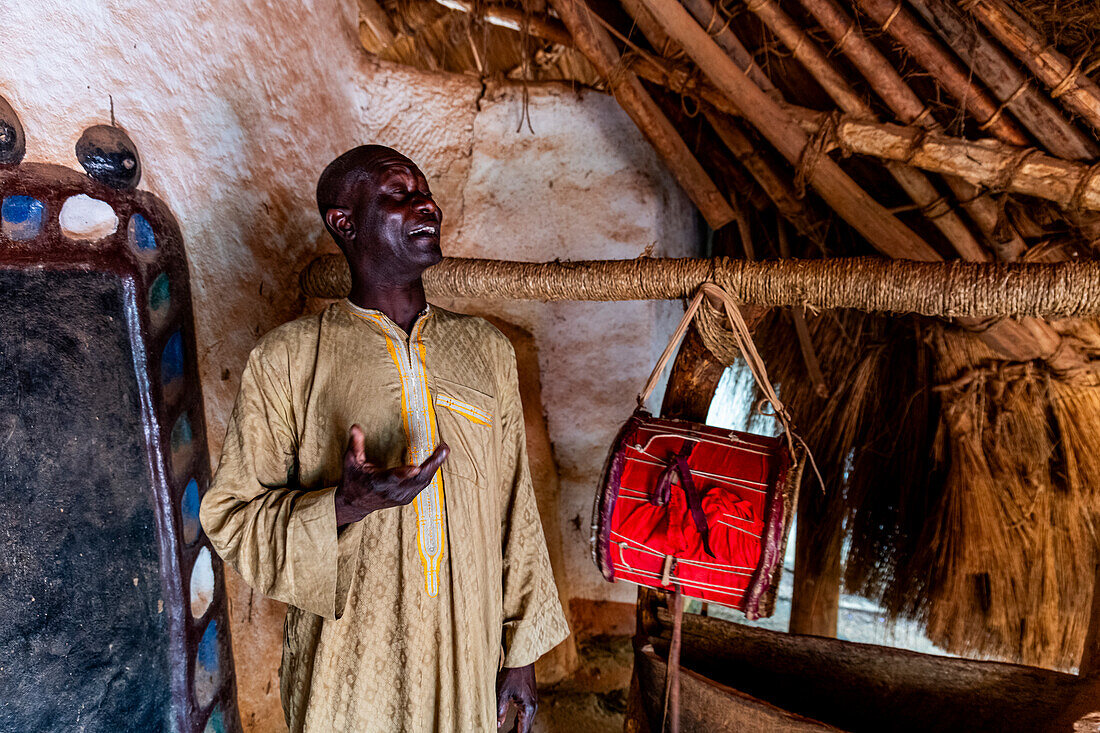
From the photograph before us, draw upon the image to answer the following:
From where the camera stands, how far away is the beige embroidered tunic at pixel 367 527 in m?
1.10

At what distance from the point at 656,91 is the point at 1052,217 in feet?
3.70

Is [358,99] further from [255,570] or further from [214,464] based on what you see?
[255,570]

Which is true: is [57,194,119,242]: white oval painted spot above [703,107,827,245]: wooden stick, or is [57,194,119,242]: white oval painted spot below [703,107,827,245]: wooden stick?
below

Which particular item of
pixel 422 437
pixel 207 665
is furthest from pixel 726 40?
pixel 207 665

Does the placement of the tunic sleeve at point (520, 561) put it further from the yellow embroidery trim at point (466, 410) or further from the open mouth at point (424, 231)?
the open mouth at point (424, 231)

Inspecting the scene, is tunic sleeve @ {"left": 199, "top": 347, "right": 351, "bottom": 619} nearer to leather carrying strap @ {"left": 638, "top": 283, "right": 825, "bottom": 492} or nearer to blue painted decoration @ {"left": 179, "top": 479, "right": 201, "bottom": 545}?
blue painted decoration @ {"left": 179, "top": 479, "right": 201, "bottom": 545}

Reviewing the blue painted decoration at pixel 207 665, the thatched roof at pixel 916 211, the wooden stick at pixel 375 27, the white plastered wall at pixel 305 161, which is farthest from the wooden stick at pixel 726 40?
the blue painted decoration at pixel 207 665

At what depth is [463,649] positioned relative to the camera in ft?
3.88

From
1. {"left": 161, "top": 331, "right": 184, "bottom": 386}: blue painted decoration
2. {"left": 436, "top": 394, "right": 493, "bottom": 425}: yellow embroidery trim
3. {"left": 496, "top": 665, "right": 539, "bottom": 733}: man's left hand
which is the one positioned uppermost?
{"left": 161, "top": 331, "right": 184, "bottom": 386}: blue painted decoration

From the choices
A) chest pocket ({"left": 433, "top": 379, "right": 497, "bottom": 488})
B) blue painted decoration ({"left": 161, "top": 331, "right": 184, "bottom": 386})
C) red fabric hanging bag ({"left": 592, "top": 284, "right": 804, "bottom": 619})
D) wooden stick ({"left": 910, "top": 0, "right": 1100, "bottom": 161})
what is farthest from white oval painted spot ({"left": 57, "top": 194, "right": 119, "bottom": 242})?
wooden stick ({"left": 910, "top": 0, "right": 1100, "bottom": 161})

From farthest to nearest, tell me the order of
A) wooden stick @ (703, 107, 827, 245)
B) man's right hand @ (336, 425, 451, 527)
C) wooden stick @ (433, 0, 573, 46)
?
wooden stick @ (433, 0, 573, 46) < wooden stick @ (703, 107, 827, 245) < man's right hand @ (336, 425, 451, 527)

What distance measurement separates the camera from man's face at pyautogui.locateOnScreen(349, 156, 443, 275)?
1.19m

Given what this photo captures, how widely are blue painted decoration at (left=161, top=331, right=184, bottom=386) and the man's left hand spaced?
837 millimetres

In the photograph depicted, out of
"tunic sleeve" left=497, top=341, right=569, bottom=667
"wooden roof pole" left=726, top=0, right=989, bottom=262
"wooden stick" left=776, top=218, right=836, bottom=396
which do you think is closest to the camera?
"tunic sleeve" left=497, top=341, right=569, bottom=667
